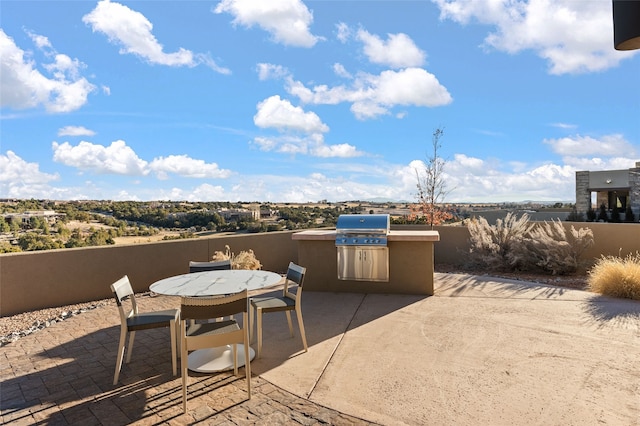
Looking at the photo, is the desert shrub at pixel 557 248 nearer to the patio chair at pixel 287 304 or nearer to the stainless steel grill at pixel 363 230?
the stainless steel grill at pixel 363 230

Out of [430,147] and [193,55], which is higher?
[193,55]

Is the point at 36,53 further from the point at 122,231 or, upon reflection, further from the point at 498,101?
the point at 498,101

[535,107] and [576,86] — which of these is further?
[535,107]

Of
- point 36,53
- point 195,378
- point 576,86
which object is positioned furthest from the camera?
point 576,86

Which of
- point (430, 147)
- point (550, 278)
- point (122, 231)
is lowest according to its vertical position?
point (550, 278)

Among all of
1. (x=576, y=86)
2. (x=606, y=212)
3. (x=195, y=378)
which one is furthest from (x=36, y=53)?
(x=606, y=212)

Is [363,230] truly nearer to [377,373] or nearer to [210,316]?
[377,373]

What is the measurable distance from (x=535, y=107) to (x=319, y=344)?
1188cm

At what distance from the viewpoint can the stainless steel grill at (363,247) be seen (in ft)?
21.8

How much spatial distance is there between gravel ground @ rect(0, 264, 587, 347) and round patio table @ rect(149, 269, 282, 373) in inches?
110

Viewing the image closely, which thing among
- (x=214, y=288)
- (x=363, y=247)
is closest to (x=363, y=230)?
(x=363, y=247)

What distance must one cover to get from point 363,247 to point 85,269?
533 cm

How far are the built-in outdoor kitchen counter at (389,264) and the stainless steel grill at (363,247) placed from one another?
0.07m

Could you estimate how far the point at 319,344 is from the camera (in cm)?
432
